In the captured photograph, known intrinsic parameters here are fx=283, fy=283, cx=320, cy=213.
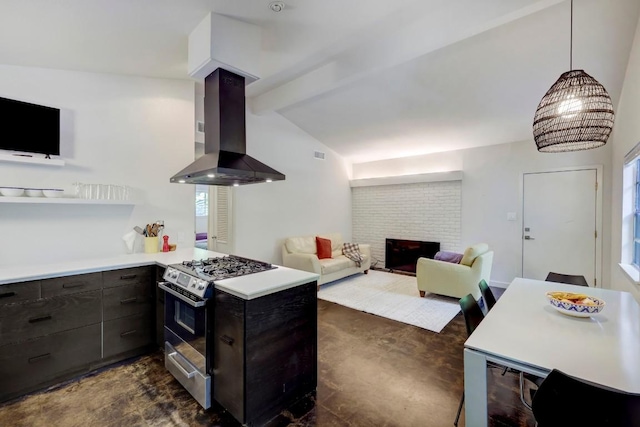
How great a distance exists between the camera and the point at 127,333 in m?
2.59

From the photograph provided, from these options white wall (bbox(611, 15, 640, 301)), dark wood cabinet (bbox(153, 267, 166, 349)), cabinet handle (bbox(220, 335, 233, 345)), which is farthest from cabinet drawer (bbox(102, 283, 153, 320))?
white wall (bbox(611, 15, 640, 301))

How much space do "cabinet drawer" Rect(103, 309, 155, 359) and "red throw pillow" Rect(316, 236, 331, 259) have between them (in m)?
3.27

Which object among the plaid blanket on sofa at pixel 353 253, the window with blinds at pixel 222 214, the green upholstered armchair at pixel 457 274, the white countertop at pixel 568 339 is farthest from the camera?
the plaid blanket on sofa at pixel 353 253

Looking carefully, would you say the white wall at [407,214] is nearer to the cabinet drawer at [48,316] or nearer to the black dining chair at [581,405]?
the black dining chair at [581,405]

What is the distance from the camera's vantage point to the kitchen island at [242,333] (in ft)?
Answer: 5.80

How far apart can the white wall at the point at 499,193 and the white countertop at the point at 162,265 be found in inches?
173

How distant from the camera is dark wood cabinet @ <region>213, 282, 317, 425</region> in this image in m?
1.75

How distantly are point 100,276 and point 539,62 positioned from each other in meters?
4.92

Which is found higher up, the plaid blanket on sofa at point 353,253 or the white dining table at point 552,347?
the white dining table at point 552,347

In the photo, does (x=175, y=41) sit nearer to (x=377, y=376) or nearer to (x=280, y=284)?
(x=280, y=284)

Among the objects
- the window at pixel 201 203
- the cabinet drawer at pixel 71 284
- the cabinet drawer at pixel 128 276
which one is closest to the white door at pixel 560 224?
the cabinet drawer at pixel 128 276

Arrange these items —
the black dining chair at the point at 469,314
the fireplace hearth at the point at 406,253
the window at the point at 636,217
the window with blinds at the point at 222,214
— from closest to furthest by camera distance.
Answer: the black dining chair at the point at 469,314
the window at the point at 636,217
the window with blinds at the point at 222,214
the fireplace hearth at the point at 406,253

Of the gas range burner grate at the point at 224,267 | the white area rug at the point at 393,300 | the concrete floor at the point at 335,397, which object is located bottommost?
the concrete floor at the point at 335,397

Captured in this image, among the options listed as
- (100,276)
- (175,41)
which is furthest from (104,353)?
(175,41)
